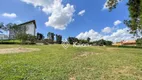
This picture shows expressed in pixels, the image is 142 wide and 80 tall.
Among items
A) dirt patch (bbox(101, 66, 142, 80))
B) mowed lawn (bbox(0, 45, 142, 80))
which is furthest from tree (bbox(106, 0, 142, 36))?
dirt patch (bbox(101, 66, 142, 80))

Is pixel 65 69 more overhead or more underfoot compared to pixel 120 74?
more overhead

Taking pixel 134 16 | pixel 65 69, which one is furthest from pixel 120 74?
pixel 134 16

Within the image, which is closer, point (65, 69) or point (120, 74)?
point (120, 74)

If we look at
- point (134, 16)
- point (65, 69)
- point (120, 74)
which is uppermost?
point (134, 16)

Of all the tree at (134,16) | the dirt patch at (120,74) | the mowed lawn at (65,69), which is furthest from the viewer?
the tree at (134,16)

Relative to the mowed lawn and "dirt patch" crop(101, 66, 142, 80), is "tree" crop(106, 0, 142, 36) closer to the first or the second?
the mowed lawn

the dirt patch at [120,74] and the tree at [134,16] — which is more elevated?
the tree at [134,16]

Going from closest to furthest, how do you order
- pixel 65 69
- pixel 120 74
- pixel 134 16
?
pixel 120 74 → pixel 65 69 → pixel 134 16

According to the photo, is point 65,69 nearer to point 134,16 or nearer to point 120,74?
point 120,74

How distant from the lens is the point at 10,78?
17.0 feet

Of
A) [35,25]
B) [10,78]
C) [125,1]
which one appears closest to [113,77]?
[10,78]

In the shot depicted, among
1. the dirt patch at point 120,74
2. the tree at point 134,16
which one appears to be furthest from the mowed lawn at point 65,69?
the tree at point 134,16

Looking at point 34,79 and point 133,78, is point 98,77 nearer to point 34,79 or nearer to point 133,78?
point 133,78

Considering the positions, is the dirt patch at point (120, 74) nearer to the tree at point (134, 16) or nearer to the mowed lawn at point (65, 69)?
the mowed lawn at point (65, 69)
